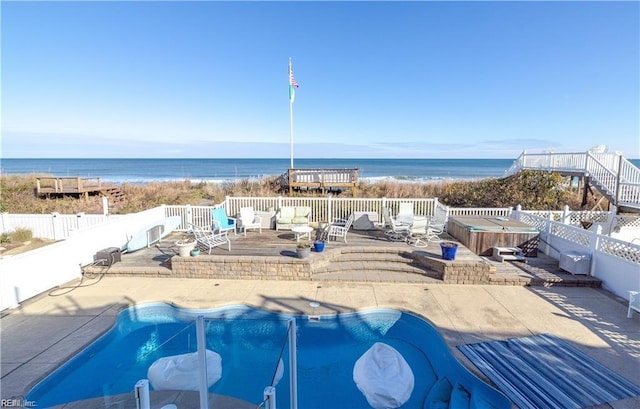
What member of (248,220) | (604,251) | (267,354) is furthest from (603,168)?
(267,354)

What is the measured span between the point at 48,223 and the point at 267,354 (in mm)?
9125

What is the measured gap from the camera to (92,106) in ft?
60.3

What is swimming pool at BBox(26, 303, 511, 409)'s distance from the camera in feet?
10.7

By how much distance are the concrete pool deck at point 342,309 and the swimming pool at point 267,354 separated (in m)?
0.17

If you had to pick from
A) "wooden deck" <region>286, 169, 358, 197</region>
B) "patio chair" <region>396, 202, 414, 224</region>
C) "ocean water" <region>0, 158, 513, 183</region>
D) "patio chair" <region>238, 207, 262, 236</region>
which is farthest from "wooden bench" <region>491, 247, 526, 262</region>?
"ocean water" <region>0, 158, 513, 183</region>

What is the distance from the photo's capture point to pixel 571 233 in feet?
22.6

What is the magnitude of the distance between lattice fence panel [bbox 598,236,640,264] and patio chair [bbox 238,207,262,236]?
27.2 ft

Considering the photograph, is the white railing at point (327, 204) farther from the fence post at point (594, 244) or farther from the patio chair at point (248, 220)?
the fence post at point (594, 244)

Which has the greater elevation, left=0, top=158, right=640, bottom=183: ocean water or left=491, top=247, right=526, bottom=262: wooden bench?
left=0, top=158, right=640, bottom=183: ocean water

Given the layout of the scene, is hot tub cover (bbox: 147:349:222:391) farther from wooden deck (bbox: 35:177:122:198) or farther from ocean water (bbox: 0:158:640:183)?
ocean water (bbox: 0:158:640:183)

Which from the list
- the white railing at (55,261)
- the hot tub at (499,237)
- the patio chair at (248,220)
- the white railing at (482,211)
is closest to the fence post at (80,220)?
the white railing at (55,261)

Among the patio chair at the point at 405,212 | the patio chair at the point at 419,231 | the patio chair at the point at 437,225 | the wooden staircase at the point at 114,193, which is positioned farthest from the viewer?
the wooden staircase at the point at 114,193

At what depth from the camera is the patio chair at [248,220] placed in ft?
28.4

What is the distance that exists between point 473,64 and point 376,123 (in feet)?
48.6
